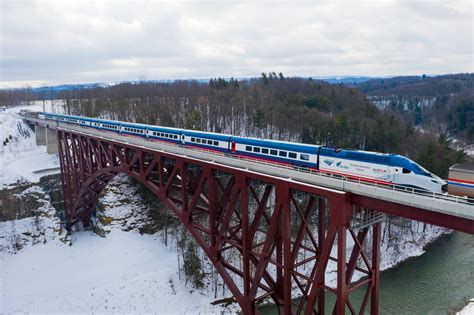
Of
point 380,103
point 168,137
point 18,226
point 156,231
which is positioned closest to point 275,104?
point 156,231

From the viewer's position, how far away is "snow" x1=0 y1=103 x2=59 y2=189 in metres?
46.5

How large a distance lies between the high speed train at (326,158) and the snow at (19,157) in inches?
1094

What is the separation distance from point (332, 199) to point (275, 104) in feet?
202

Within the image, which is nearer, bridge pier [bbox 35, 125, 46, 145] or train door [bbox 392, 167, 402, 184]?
train door [bbox 392, 167, 402, 184]

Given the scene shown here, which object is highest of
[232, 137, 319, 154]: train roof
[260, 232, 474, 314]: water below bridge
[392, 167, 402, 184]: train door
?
[232, 137, 319, 154]: train roof

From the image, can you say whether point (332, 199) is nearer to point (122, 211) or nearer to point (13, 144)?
point (122, 211)

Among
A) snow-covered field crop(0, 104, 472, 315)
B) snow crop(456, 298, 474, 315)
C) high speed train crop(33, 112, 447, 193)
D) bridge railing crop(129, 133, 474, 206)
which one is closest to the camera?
bridge railing crop(129, 133, 474, 206)

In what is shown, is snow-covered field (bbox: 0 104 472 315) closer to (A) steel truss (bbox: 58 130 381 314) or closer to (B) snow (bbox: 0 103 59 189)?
(B) snow (bbox: 0 103 59 189)

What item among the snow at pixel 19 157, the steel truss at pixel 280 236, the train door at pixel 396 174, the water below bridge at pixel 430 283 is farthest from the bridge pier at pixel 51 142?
the train door at pixel 396 174

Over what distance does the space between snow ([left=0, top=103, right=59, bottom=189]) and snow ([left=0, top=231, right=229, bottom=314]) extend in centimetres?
1349

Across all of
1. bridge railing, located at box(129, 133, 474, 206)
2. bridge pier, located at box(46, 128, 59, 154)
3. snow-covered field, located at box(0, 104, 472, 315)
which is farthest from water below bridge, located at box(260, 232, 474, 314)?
bridge pier, located at box(46, 128, 59, 154)

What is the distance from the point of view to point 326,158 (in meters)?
18.0

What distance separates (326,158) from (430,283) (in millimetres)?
25402

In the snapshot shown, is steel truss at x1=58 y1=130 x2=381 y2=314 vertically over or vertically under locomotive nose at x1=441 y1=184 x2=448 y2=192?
under
